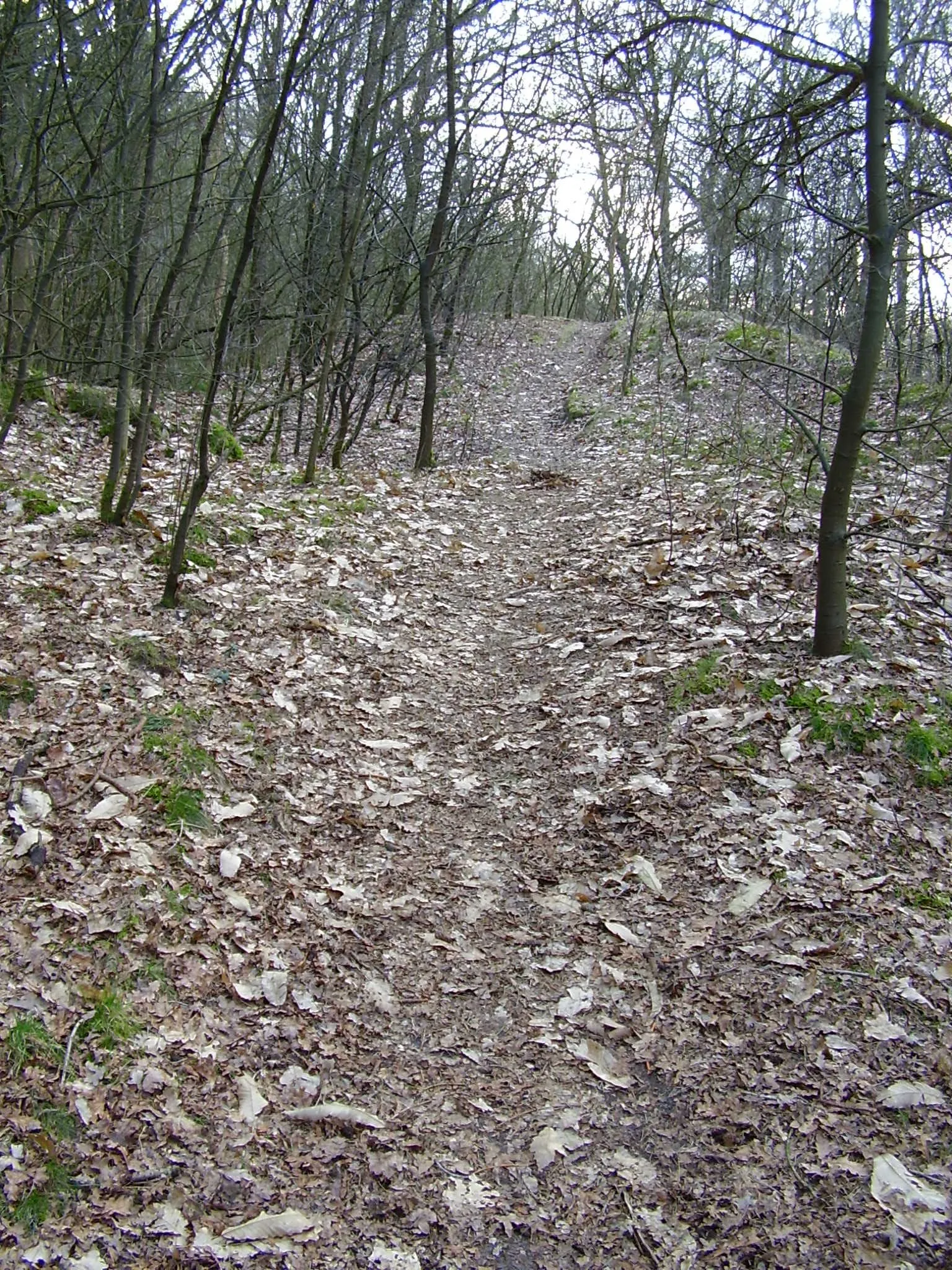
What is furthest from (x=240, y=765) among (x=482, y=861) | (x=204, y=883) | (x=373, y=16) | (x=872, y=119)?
(x=373, y=16)

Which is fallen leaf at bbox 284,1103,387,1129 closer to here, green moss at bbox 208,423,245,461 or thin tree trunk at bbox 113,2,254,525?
thin tree trunk at bbox 113,2,254,525

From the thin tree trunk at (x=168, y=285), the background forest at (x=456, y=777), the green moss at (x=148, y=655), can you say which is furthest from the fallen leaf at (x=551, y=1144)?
the thin tree trunk at (x=168, y=285)

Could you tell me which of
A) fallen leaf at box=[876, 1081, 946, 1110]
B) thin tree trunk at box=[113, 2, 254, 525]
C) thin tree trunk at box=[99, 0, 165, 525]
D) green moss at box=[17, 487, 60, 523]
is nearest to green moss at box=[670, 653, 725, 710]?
fallen leaf at box=[876, 1081, 946, 1110]

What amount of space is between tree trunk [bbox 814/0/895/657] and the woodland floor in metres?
0.33

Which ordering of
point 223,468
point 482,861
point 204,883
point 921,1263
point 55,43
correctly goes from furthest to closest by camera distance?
point 223,468, point 55,43, point 482,861, point 204,883, point 921,1263

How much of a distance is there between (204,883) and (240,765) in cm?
92

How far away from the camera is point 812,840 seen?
391cm

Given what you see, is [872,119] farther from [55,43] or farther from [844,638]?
[55,43]

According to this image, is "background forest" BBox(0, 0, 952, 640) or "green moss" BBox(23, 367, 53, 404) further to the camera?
"green moss" BBox(23, 367, 53, 404)

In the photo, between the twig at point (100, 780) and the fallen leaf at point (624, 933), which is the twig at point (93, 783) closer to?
the twig at point (100, 780)

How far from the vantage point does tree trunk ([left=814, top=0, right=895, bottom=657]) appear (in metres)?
4.32

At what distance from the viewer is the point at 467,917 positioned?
3889mm

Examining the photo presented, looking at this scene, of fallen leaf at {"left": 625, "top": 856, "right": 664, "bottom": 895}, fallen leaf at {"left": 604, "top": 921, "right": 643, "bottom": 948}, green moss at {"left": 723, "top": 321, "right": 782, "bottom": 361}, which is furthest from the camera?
green moss at {"left": 723, "top": 321, "right": 782, "bottom": 361}

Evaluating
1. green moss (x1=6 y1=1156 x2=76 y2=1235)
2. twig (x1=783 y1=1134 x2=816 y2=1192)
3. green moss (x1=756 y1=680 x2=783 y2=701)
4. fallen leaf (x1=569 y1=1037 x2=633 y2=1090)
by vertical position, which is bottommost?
green moss (x1=6 y1=1156 x2=76 y2=1235)
